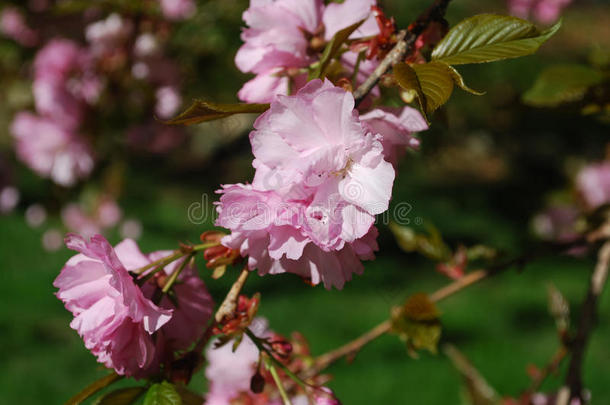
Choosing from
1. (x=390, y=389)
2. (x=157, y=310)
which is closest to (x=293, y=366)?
(x=157, y=310)

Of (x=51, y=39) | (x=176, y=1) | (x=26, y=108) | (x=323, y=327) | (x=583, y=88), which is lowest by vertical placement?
(x=323, y=327)

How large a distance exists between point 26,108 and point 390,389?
1.84 metres

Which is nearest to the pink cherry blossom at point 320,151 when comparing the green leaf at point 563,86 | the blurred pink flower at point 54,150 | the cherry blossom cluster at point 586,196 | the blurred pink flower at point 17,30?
the green leaf at point 563,86

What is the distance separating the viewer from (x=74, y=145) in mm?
1489

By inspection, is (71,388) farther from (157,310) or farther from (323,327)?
(157,310)

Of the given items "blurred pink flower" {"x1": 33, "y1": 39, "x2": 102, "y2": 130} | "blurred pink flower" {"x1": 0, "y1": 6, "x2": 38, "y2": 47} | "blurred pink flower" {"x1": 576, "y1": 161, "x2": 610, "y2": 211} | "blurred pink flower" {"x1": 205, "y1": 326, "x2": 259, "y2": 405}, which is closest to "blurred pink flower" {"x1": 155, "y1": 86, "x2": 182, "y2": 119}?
"blurred pink flower" {"x1": 33, "y1": 39, "x2": 102, "y2": 130}

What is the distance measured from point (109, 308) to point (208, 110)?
185mm

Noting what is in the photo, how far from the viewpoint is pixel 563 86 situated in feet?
2.67

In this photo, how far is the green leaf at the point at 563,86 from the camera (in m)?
0.81

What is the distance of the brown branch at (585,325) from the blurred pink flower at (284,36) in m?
0.48

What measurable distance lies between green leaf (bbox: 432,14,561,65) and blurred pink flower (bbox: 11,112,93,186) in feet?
3.99

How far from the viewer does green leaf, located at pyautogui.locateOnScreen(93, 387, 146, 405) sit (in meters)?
0.53

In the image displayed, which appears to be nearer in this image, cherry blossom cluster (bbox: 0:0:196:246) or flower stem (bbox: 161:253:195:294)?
flower stem (bbox: 161:253:195:294)

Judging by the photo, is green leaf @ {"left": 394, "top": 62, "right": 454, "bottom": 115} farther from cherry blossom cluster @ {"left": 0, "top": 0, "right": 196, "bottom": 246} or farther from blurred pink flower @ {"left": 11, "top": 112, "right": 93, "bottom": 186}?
blurred pink flower @ {"left": 11, "top": 112, "right": 93, "bottom": 186}
